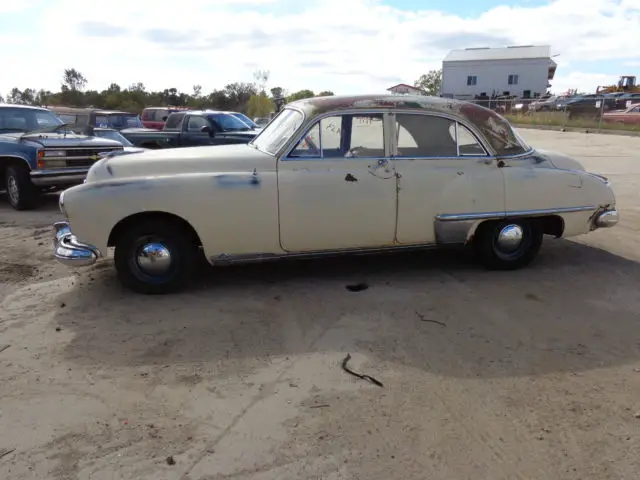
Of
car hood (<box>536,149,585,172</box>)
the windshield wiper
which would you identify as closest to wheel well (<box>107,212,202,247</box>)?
car hood (<box>536,149,585,172</box>)

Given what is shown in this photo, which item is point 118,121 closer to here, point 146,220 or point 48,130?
point 48,130

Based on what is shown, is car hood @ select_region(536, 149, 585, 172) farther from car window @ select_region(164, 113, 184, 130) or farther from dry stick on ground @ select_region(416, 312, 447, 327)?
car window @ select_region(164, 113, 184, 130)

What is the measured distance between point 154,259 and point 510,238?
330 centimetres

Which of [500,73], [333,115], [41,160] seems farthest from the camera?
[500,73]

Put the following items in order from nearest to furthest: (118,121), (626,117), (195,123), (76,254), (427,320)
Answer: (427,320) → (76,254) → (195,123) → (118,121) → (626,117)

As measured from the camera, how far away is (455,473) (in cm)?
255

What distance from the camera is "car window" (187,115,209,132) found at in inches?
492

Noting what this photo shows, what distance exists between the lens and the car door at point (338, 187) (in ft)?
15.3

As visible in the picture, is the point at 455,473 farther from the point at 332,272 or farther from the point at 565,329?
the point at 332,272

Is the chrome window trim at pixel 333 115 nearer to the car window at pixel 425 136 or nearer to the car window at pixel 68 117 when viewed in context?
the car window at pixel 425 136

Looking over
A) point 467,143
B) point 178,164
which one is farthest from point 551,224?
point 178,164

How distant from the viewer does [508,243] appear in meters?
5.28

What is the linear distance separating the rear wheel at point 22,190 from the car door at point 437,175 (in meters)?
6.61

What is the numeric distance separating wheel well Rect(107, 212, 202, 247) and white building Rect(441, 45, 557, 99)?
210ft
